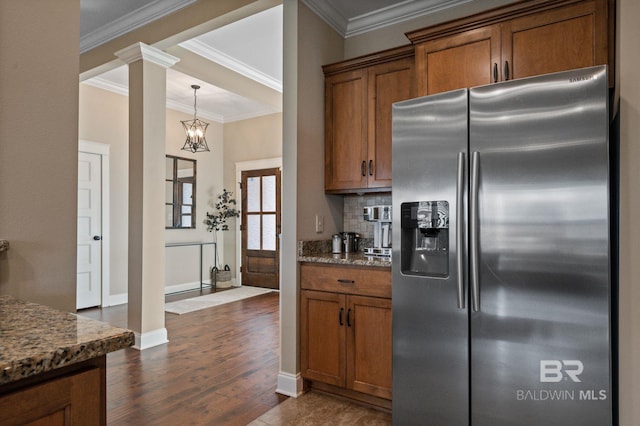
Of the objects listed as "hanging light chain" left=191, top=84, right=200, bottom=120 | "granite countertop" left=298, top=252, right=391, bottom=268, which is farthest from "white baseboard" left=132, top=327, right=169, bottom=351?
"hanging light chain" left=191, top=84, right=200, bottom=120

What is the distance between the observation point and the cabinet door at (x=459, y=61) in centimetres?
228

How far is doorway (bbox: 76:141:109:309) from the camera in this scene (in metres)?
5.04

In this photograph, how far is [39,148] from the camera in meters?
1.33

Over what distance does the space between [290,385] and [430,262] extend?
131 cm

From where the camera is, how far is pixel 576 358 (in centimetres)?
166

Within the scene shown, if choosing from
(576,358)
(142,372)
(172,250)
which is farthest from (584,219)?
(172,250)

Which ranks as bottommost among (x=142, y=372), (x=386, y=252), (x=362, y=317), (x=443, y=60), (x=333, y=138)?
(x=142, y=372)

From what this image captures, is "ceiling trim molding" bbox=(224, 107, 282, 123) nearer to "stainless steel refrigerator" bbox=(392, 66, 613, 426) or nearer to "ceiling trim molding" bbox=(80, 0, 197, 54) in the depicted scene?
"ceiling trim molding" bbox=(80, 0, 197, 54)

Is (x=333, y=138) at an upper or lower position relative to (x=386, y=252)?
upper

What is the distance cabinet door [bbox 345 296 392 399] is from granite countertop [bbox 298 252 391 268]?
218 millimetres

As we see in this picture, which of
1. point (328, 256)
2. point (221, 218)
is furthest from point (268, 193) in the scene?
point (328, 256)

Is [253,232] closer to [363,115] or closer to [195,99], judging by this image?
[195,99]

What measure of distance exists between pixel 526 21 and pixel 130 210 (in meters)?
3.40

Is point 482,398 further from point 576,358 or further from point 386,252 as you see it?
point 386,252
